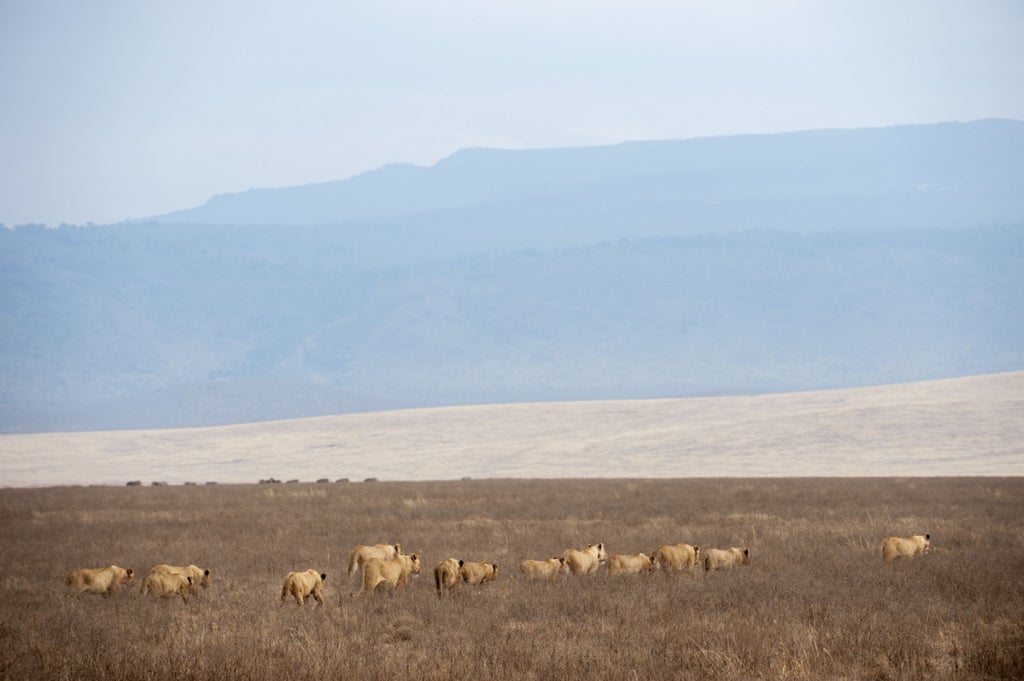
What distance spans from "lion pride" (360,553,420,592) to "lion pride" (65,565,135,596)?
121 inches

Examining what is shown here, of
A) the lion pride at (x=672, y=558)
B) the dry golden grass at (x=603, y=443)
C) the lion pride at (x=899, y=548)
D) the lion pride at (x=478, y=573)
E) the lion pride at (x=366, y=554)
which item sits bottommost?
the dry golden grass at (x=603, y=443)

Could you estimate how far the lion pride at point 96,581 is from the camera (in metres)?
16.2

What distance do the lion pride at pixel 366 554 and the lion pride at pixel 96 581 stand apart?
9.18 feet

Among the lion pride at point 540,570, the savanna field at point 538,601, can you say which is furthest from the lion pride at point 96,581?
the lion pride at point 540,570

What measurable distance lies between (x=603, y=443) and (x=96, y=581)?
58.9 metres

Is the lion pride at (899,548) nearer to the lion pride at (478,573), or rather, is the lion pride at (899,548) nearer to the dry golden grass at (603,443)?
the lion pride at (478,573)

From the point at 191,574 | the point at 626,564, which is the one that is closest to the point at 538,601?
the point at 626,564

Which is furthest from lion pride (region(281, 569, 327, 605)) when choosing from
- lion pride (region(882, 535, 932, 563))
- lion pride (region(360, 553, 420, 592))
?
lion pride (region(882, 535, 932, 563))

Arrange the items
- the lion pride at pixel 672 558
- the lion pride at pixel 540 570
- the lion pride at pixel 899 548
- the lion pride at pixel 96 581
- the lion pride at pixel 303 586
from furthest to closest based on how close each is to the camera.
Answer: the lion pride at pixel 899 548
the lion pride at pixel 672 558
the lion pride at pixel 540 570
the lion pride at pixel 96 581
the lion pride at pixel 303 586

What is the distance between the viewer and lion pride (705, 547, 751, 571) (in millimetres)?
17609

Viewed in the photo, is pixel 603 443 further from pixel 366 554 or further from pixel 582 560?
pixel 366 554

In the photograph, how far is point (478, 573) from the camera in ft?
53.2

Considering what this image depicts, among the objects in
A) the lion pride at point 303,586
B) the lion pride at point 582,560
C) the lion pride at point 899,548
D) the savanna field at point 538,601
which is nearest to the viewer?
the savanna field at point 538,601

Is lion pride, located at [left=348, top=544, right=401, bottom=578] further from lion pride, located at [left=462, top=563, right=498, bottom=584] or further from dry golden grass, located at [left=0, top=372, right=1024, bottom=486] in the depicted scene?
dry golden grass, located at [left=0, top=372, right=1024, bottom=486]
